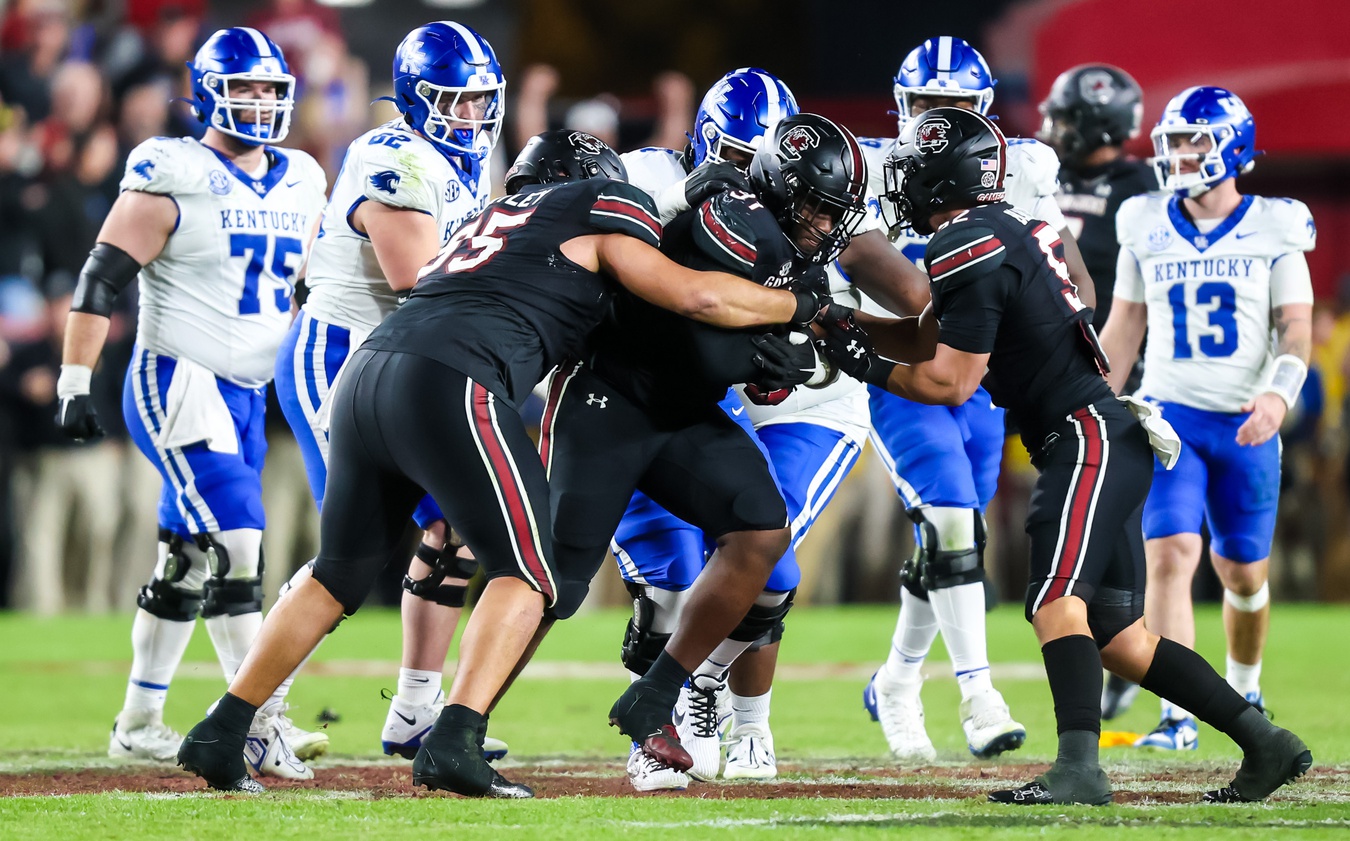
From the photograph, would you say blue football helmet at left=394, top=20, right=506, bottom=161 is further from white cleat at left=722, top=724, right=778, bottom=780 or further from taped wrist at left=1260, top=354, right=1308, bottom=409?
taped wrist at left=1260, top=354, right=1308, bottom=409

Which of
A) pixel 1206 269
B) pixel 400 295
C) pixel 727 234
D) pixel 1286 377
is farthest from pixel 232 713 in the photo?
pixel 1206 269

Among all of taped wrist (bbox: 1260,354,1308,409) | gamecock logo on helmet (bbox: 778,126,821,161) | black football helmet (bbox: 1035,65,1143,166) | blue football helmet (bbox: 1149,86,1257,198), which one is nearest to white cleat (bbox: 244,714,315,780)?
gamecock logo on helmet (bbox: 778,126,821,161)

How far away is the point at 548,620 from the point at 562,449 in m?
0.48

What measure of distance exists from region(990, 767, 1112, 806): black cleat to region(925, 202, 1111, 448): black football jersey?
2.98 ft

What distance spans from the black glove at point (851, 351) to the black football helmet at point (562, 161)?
0.79 meters

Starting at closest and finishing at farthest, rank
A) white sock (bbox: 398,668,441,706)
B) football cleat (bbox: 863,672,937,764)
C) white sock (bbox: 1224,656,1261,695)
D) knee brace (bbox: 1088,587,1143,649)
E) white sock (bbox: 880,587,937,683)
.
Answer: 1. knee brace (bbox: 1088,587,1143,649)
2. white sock (bbox: 398,668,441,706)
3. football cleat (bbox: 863,672,937,764)
4. white sock (bbox: 880,587,937,683)
5. white sock (bbox: 1224,656,1261,695)

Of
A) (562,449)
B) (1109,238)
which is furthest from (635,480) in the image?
(1109,238)

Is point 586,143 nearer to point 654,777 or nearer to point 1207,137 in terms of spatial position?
point 654,777

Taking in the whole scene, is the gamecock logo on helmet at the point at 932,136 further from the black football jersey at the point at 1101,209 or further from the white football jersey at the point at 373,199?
the black football jersey at the point at 1101,209

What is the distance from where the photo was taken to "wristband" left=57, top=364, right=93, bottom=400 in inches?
226

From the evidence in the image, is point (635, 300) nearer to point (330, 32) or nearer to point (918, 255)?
point (918, 255)

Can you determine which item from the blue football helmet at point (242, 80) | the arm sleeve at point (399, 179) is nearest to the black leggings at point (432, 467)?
the arm sleeve at point (399, 179)

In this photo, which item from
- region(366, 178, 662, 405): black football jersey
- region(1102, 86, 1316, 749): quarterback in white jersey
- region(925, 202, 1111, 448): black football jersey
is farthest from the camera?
region(1102, 86, 1316, 749): quarterback in white jersey

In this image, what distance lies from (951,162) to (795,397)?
45.7 inches
